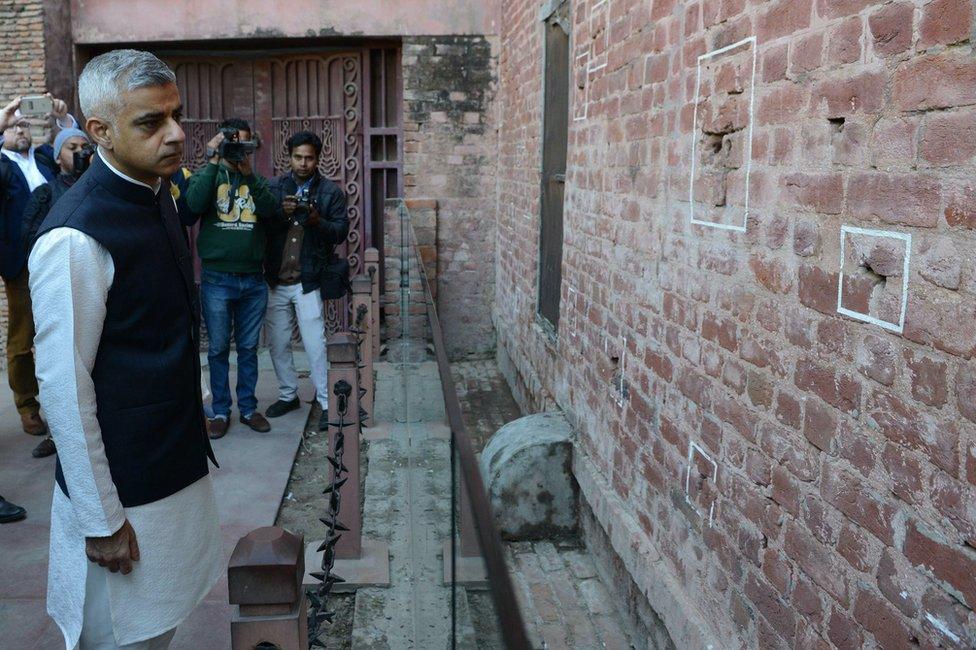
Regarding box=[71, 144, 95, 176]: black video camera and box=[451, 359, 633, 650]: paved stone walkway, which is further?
box=[71, 144, 95, 176]: black video camera

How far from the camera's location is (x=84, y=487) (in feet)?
7.22

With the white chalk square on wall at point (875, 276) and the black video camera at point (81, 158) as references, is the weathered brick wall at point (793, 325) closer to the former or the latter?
the white chalk square on wall at point (875, 276)

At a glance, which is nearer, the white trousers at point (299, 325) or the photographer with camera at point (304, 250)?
the photographer with camera at point (304, 250)

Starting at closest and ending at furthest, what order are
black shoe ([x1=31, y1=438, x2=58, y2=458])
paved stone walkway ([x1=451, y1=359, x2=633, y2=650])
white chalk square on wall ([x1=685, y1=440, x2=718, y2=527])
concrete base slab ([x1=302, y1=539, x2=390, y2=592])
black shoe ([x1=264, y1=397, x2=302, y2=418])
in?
white chalk square on wall ([x1=685, y1=440, x2=718, y2=527]) → paved stone walkway ([x1=451, y1=359, x2=633, y2=650]) → concrete base slab ([x1=302, y1=539, x2=390, y2=592]) → black shoe ([x1=31, y1=438, x2=58, y2=458]) → black shoe ([x1=264, y1=397, x2=302, y2=418])

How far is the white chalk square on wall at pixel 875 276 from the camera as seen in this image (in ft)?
6.47

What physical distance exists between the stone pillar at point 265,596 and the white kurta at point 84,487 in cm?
60

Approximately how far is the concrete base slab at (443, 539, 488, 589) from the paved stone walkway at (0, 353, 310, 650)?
6.21 ft

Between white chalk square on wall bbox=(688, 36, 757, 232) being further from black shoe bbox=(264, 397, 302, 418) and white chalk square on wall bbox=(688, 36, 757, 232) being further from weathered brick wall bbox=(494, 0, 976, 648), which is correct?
black shoe bbox=(264, 397, 302, 418)

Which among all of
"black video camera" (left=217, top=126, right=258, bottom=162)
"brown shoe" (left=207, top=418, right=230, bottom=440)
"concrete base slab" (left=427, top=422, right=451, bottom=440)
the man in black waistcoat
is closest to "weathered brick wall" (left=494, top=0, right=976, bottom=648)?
"concrete base slab" (left=427, top=422, right=451, bottom=440)

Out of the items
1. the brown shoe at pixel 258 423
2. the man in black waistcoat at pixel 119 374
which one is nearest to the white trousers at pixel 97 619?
the man in black waistcoat at pixel 119 374

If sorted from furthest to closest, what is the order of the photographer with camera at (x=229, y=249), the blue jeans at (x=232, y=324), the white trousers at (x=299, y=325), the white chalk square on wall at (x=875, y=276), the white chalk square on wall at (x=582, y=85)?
the white trousers at (x=299, y=325) → the blue jeans at (x=232, y=324) → the photographer with camera at (x=229, y=249) → the white chalk square on wall at (x=582, y=85) → the white chalk square on wall at (x=875, y=276)

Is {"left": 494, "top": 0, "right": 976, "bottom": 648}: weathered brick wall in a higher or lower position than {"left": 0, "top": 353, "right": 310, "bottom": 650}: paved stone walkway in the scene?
higher

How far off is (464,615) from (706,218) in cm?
175

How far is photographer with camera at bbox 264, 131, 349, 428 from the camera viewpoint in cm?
632
